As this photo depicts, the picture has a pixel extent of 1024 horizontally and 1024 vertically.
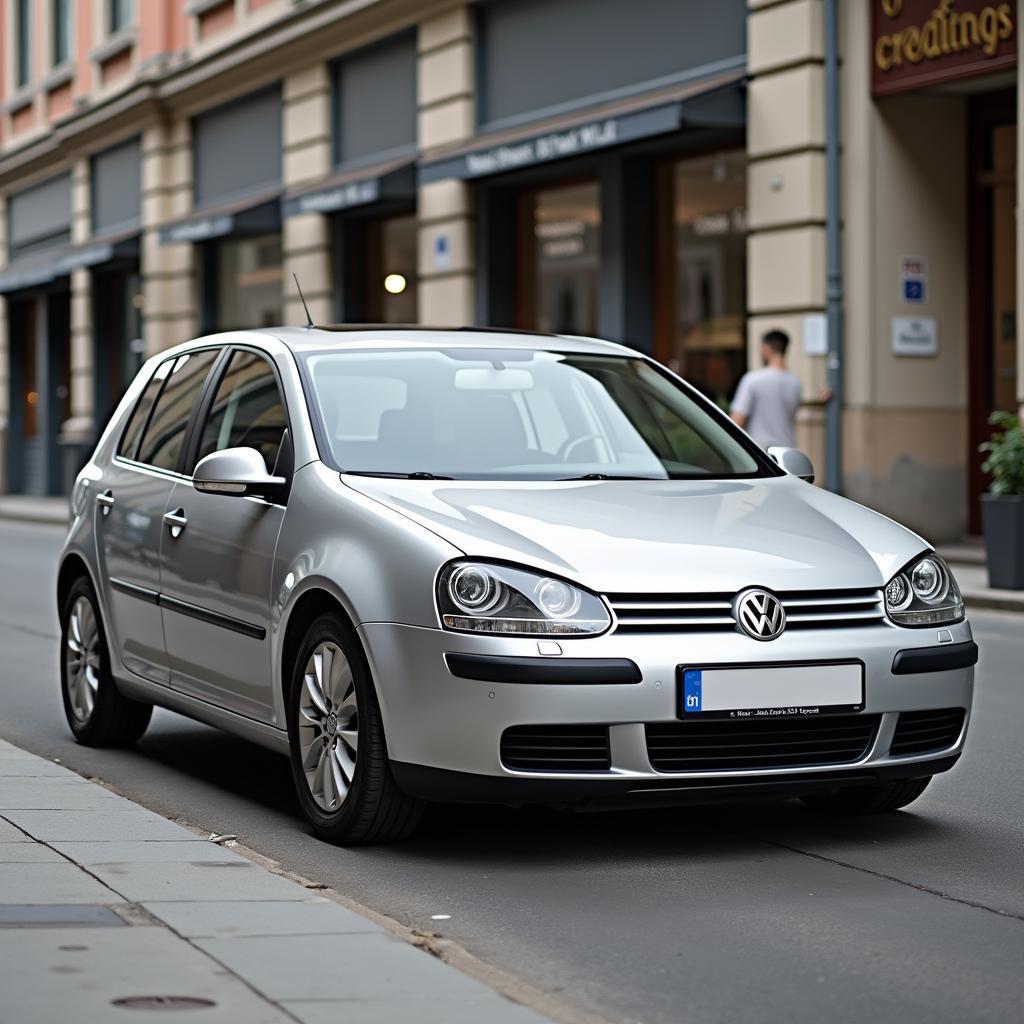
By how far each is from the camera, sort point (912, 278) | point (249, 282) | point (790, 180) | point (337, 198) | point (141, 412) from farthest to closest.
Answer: point (249, 282) < point (337, 198) < point (790, 180) < point (912, 278) < point (141, 412)

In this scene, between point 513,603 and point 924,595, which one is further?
point 924,595

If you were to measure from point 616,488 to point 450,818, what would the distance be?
44.3 inches

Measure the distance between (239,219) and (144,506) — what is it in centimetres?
2064

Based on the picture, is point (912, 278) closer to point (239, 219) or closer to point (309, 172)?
point (309, 172)

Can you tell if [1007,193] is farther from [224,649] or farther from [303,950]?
[303,950]

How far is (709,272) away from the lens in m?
20.7

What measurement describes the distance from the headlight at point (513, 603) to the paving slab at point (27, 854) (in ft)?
3.83

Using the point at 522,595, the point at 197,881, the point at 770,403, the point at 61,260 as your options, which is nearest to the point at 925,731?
the point at 522,595

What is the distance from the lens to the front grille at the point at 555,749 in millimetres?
5641

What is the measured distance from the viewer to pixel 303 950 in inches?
179

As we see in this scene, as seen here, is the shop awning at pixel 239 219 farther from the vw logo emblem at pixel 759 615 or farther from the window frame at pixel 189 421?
the vw logo emblem at pixel 759 615

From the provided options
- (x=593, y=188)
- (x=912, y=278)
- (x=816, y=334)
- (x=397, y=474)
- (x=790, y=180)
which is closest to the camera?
(x=397, y=474)

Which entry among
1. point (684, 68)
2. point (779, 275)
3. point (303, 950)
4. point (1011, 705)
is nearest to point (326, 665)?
point (303, 950)

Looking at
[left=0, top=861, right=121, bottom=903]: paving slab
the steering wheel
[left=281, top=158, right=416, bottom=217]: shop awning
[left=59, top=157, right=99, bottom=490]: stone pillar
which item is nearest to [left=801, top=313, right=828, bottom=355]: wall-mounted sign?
[left=281, top=158, right=416, bottom=217]: shop awning
